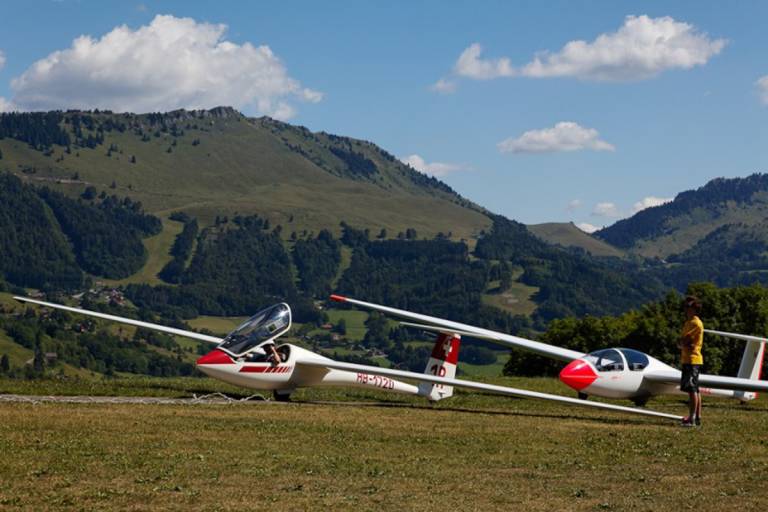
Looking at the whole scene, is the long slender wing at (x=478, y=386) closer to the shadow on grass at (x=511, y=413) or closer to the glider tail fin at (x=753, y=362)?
the shadow on grass at (x=511, y=413)

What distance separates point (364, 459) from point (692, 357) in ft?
31.6

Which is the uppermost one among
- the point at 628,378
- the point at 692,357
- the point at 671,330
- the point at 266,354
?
the point at 671,330

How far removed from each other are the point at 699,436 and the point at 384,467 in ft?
26.4

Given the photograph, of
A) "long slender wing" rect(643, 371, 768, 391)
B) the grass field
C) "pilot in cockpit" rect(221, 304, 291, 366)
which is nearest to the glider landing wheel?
"pilot in cockpit" rect(221, 304, 291, 366)

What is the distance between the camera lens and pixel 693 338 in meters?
22.9

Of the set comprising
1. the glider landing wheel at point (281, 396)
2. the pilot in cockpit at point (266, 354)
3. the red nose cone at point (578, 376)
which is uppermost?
the red nose cone at point (578, 376)

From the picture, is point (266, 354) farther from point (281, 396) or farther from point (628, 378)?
point (628, 378)

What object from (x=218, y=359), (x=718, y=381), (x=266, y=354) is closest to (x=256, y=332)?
(x=266, y=354)

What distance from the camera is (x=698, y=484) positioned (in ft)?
49.4

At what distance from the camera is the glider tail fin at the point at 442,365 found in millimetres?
29438

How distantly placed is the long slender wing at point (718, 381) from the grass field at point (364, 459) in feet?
9.45

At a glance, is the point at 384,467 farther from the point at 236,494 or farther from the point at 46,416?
the point at 46,416

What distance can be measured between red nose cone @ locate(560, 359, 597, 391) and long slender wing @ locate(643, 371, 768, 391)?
1.79m

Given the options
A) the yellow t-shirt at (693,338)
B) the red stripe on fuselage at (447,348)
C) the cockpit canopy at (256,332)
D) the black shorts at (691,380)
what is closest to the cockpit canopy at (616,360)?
the red stripe on fuselage at (447,348)
